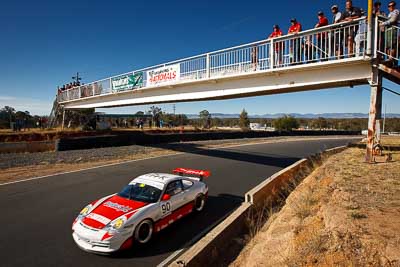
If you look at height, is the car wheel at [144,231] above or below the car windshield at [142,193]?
below

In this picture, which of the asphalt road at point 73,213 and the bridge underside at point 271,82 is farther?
the bridge underside at point 271,82

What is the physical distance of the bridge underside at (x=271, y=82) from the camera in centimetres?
960

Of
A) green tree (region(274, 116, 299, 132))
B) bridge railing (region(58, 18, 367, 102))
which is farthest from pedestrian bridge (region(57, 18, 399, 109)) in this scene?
green tree (region(274, 116, 299, 132))

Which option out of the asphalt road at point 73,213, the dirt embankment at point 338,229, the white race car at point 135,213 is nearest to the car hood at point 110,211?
the white race car at point 135,213

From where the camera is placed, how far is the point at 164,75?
1580 centimetres

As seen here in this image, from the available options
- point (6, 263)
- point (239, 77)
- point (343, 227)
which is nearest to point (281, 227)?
point (343, 227)

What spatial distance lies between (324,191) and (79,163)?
14359 millimetres

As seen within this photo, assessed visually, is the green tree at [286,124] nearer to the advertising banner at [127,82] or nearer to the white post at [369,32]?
the advertising banner at [127,82]

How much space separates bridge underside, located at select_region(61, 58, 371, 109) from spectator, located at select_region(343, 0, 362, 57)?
48 cm

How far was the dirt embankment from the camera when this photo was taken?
3656 mm

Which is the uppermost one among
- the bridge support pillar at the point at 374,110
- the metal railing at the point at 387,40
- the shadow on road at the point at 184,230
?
the metal railing at the point at 387,40

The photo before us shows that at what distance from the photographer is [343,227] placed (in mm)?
4461

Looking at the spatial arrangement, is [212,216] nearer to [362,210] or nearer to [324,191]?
[324,191]

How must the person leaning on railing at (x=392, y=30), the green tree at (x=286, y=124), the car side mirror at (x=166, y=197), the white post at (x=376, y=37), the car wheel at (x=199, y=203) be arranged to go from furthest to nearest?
1. the green tree at (x=286, y=124)
2. the white post at (x=376, y=37)
3. the person leaning on railing at (x=392, y=30)
4. the car wheel at (x=199, y=203)
5. the car side mirror at (x=166, y=197)
